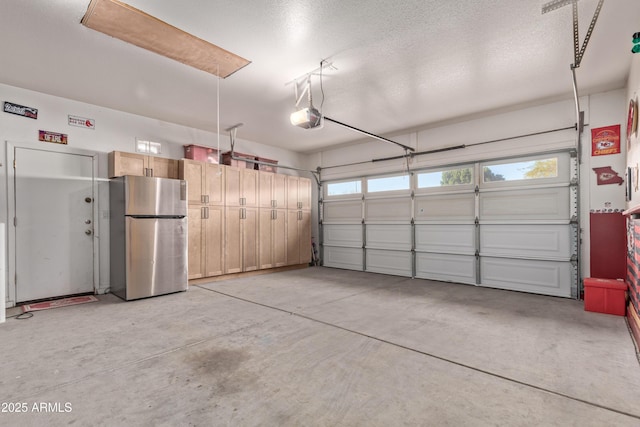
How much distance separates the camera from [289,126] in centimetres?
595

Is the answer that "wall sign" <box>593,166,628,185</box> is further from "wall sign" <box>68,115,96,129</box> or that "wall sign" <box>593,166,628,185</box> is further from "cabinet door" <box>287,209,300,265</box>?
"wall sign" <box>68,115,96,129</box>

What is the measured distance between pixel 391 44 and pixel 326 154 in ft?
15.9

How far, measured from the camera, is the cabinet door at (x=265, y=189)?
6.59 metres

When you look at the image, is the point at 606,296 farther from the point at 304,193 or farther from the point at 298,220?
the point at 304,193

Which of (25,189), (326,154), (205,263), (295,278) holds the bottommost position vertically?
(295,278)

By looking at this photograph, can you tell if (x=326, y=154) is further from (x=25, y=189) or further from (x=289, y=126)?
(x=25, y=189)

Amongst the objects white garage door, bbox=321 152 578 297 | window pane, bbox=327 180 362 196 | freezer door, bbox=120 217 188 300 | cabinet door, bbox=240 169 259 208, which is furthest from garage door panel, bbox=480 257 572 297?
freezer door, bbox=120 217 188 300

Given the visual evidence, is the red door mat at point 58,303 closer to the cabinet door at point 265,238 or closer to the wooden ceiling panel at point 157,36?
the cabinet door at point 265,238

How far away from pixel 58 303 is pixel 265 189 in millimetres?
3948

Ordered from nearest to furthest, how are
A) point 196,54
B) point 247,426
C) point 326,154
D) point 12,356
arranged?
point 247,426 < point 12,356 < point 196,54 < point 326,154

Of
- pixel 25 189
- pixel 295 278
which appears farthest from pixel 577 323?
pixel 25 189

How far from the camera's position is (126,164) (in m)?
4.88

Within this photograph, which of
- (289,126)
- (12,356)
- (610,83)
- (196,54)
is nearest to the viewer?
(12,356)

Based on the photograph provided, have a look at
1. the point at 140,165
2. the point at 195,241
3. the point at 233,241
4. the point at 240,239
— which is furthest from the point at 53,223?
the point at 240,239
